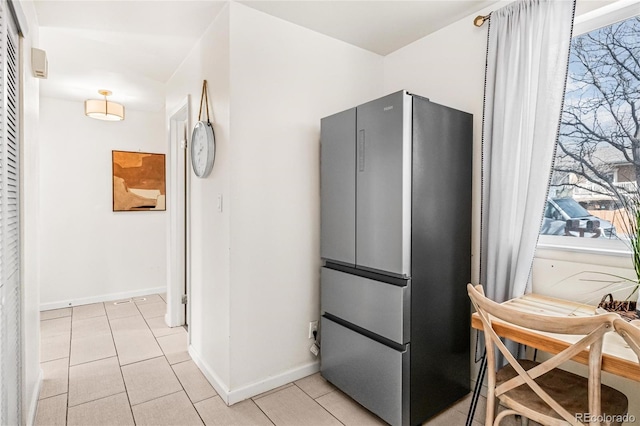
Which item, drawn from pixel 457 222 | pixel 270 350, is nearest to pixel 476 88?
pixel 457 222

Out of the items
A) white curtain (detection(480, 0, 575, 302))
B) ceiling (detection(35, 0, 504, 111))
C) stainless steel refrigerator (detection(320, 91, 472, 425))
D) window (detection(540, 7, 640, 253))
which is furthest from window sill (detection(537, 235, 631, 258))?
ceiling (detection(35, 0, 504, 111))

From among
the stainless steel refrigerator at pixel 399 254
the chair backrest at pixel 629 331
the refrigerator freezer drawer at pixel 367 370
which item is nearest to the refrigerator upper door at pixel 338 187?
the stainless steel refrigerator at pixel 399 254

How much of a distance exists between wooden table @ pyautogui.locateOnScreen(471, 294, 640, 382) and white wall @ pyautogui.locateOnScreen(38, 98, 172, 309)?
14.2 ft

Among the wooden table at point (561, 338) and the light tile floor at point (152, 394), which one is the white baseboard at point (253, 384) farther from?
the wooden table at point (561, 338)

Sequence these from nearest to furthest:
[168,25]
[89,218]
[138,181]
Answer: [168,25] < [89,218] < [138,181]

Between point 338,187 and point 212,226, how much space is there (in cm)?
90

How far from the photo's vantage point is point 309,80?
8.09ft

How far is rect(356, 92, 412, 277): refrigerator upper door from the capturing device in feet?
5.97

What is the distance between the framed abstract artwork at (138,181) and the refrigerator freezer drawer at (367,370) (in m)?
3.35

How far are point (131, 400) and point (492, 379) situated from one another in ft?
6.87

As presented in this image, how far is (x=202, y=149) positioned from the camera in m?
2.42

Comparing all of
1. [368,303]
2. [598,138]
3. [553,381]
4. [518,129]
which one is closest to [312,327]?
[368,303]

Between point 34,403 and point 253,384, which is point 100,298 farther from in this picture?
point 253,384

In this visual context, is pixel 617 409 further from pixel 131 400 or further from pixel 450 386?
pixel 131 400
